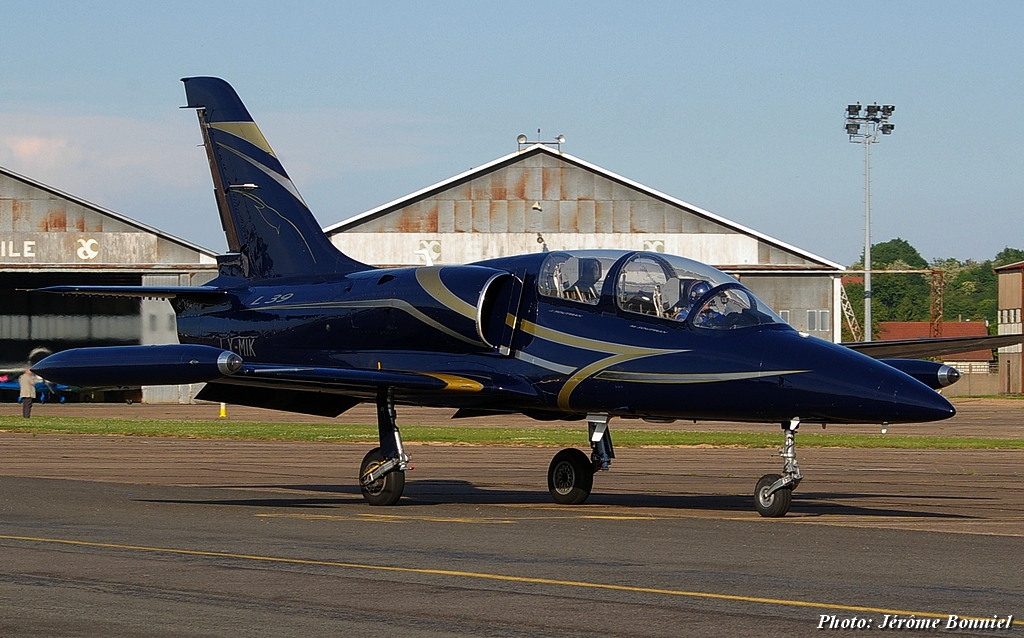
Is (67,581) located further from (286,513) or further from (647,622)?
(286,513)

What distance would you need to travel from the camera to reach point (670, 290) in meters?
14.6

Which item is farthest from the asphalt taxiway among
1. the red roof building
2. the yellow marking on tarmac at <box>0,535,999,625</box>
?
the red roof building

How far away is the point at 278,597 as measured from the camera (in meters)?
8.62

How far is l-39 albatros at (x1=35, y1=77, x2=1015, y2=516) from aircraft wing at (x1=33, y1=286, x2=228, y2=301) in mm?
39

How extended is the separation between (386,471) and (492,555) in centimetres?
561

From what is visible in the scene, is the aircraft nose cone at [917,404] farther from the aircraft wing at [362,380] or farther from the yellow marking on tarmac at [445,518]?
the aircraft wing at [362,380]

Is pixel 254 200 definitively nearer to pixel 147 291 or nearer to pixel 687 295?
pixel 147 291

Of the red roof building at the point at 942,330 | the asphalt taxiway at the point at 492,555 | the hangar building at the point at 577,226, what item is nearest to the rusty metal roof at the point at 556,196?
the hangar building at the point at 577,226

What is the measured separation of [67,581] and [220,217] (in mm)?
11149

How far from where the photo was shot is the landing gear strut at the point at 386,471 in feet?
53.3

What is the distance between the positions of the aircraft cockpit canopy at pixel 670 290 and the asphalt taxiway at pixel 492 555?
2.18 m

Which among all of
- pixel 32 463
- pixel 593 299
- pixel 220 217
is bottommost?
pixel 32 463

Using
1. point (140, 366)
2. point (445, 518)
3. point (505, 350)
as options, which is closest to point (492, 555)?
point (445, 518)

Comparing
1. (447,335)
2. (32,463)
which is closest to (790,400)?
Answer: (447,335)
